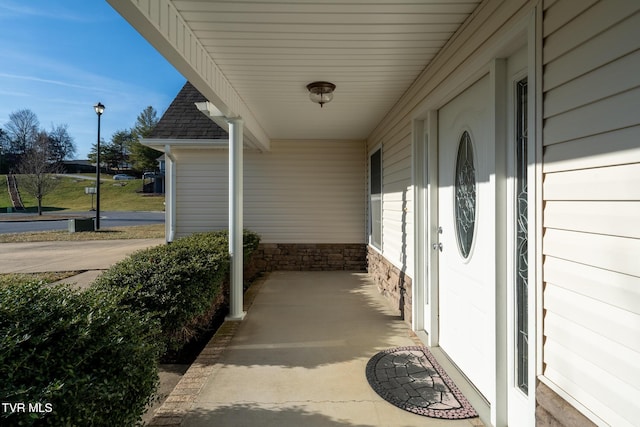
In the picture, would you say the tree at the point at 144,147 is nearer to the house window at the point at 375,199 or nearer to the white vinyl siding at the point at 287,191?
the white vinyl siding at the point at 287,191

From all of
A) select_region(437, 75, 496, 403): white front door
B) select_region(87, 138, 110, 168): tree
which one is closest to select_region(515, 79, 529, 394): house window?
select_region(437, 75, 496, 403): white front door

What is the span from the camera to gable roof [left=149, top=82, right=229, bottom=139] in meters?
6.83

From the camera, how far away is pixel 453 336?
2889 mm

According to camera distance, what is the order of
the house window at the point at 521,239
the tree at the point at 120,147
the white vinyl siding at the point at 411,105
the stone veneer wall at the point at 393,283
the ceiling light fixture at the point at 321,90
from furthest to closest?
the tree at the point at 120,147, the stone veneer wall at the point at 393,283, the ceiling light fixture at the point at 321,90, the white vinyl siding at the point at 411,105, the house window at the point at 521,239

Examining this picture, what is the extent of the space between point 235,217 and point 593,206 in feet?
11.8

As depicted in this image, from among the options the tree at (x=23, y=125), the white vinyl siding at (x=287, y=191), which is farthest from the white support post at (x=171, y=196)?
the tree at (x=23, y=125)

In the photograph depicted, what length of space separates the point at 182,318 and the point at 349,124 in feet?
12.9

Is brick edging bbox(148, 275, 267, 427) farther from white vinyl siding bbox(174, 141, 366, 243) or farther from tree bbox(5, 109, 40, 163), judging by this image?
tree bbox(5, 109, 40, 163)

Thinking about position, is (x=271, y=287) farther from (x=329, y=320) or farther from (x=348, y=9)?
(x=348, y=9)

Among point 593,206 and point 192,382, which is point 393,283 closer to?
point 192,382

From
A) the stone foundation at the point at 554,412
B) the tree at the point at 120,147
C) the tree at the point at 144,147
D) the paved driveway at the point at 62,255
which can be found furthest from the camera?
the tree at the point at 120,147

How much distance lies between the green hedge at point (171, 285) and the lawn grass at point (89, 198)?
96.0 ft

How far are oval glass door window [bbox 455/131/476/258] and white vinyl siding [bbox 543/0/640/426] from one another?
98cm

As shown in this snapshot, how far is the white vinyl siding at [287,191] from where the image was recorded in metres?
7.02
